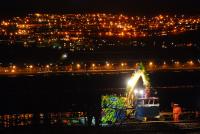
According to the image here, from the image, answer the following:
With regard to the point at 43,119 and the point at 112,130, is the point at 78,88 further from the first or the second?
the point at 112,130

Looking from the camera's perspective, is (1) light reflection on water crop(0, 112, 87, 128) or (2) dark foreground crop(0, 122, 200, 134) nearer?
(2) dark foreground crop(0, 122, 200, 134)

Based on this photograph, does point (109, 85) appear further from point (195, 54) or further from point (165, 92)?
point (195, 54)

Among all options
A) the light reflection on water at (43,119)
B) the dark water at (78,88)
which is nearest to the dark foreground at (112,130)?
the light reflection on water at (43,119)

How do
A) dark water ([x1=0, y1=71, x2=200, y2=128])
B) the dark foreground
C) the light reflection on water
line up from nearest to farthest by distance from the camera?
the dark foreground, the light reflection on water, dark water ([x1=0, y1=71, x2=200, y2=128])

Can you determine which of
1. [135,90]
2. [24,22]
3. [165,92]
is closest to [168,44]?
[24,22]

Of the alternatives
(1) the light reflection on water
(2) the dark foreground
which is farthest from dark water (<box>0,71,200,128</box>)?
(2) the dark foreground

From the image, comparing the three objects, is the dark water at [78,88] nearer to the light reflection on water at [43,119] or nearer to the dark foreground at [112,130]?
the light reflection on water at [43,119]

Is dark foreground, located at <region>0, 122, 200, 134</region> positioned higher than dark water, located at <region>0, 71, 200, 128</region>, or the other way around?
dark water, located at <region>0, 71, 200, 128</region>

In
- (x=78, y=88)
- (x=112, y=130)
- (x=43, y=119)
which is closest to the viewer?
(x=112, y=130)

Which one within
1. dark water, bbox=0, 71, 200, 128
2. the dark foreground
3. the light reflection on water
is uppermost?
dark water, bbox=0, 71, 200, 128

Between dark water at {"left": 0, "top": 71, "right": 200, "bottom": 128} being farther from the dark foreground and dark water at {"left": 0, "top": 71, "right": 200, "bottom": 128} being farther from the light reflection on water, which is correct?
the dark foreground

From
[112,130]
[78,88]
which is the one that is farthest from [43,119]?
[78,88]
